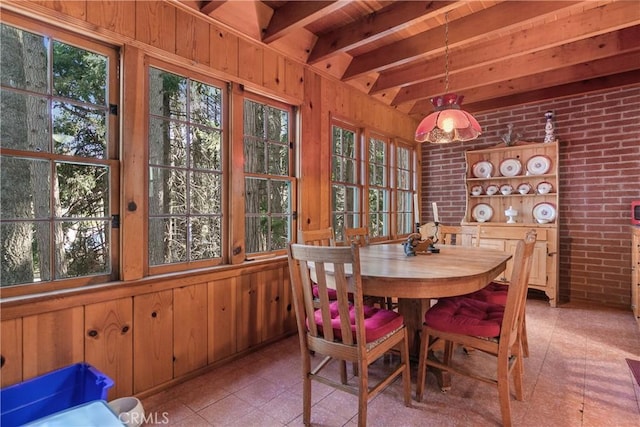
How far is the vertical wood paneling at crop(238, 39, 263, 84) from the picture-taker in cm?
249

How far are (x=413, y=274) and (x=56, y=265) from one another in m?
Answer: 1.85

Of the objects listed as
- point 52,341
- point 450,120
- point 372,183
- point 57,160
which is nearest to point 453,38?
point 450,120

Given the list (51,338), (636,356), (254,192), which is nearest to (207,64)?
(254,192)

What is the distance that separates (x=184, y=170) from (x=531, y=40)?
2983 millimetres

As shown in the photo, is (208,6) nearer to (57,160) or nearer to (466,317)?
(57,160)

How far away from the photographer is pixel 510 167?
4238 mm

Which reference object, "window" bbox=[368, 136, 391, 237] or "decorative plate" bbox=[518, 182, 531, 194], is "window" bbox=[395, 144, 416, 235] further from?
"decorative plate" bbox=[518, 182, 531, 194]

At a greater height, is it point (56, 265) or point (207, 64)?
point (207, 64)

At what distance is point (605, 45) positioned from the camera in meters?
2.88

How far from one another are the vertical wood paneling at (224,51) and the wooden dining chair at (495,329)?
7.13 ft

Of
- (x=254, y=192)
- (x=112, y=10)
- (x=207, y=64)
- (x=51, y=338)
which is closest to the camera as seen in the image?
(x=51, y=338)

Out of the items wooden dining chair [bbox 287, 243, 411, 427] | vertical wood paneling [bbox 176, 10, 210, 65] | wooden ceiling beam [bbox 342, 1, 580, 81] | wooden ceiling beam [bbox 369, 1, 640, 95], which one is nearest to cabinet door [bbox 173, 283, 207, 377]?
wooden dining chair [bbox 287, 243, 411, 427]

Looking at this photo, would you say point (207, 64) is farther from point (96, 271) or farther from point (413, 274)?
point (413, 274)

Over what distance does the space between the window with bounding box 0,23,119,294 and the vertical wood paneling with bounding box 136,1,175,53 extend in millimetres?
227
